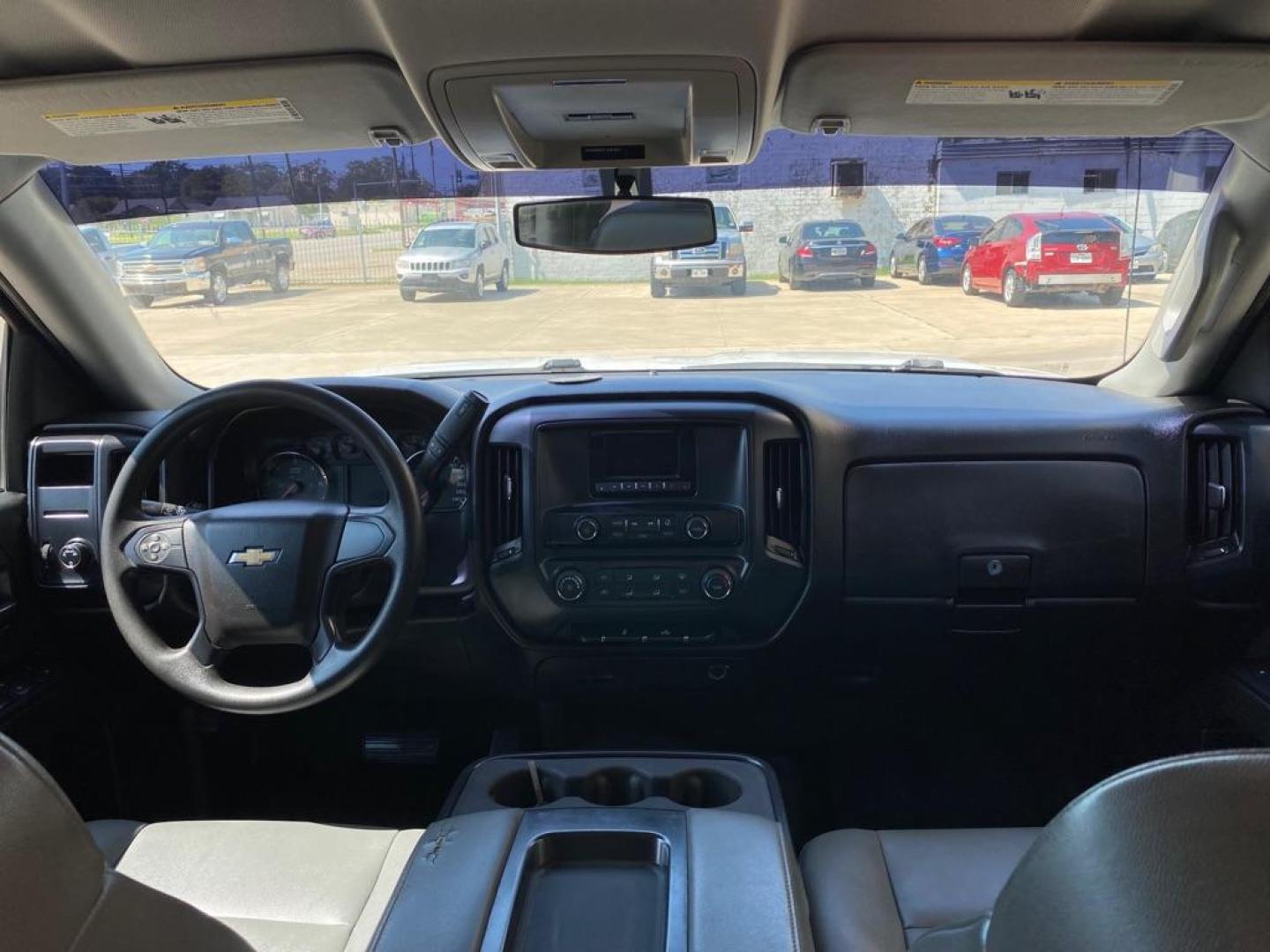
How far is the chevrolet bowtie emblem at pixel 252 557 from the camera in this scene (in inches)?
94.3

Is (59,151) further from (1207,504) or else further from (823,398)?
(1207,504)

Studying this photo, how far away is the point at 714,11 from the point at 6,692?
2.80m

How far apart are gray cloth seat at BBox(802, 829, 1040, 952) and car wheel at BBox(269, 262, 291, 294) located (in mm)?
2715

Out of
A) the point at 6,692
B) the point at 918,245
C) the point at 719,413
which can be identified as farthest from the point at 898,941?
the point at 6,692

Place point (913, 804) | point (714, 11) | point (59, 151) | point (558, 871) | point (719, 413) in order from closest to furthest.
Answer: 1. point (714, 11)
2. point (558, 871)
3. point (59, 151)
4. point (719, 413)
5. point (913, 804)

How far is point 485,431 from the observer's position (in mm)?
3049

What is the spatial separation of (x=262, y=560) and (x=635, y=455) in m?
1.16

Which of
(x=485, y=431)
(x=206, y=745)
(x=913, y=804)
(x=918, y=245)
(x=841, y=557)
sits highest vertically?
(x=918, y=245)

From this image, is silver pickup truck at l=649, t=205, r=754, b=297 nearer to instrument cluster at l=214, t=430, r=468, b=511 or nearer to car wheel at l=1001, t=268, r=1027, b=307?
car wheel at l=1001, t=268, r=1027, b=307

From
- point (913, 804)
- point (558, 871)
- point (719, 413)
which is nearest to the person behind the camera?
point (558, 871)

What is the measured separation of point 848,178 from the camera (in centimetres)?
322

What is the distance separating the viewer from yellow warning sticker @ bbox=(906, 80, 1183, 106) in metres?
2.25

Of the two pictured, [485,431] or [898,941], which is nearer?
[898,941]

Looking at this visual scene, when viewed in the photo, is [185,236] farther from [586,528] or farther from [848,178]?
[848,178]
